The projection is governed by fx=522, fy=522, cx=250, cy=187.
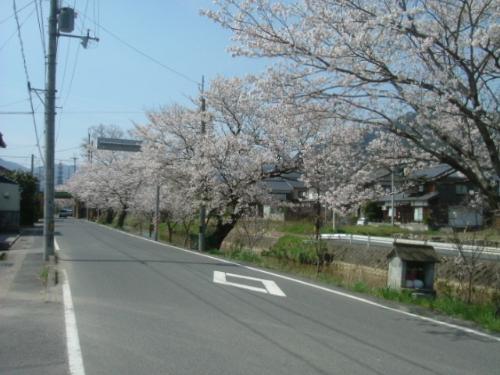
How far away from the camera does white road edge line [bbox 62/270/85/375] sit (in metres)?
5.25

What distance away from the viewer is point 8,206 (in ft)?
113

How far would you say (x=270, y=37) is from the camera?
9336 mm

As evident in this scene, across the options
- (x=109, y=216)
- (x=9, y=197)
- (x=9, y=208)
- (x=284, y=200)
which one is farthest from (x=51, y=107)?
(x=109, y=216)

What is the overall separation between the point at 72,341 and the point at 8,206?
31.5 metres

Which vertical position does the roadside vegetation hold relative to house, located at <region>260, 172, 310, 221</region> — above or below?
below

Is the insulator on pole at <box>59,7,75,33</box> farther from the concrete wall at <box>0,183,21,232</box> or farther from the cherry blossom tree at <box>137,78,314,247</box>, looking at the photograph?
the concrete wall at <box>0,183,21,232</box>

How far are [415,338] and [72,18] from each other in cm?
1390

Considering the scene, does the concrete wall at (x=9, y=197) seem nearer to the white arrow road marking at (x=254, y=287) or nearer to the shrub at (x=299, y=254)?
the shrub at (x=299, y=254)

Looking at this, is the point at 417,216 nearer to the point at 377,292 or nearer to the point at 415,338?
the point at 377,292

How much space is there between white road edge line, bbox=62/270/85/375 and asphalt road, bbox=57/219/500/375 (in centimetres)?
8

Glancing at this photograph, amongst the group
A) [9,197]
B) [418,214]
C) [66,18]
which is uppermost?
[66,18]

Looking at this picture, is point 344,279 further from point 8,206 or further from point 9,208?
point 8,206

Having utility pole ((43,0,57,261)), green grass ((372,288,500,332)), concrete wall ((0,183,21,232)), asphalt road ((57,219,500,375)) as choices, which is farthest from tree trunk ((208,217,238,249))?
concrete wall ((0,183,21,232))

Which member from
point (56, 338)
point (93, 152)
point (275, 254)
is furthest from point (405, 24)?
point (93, 152)
